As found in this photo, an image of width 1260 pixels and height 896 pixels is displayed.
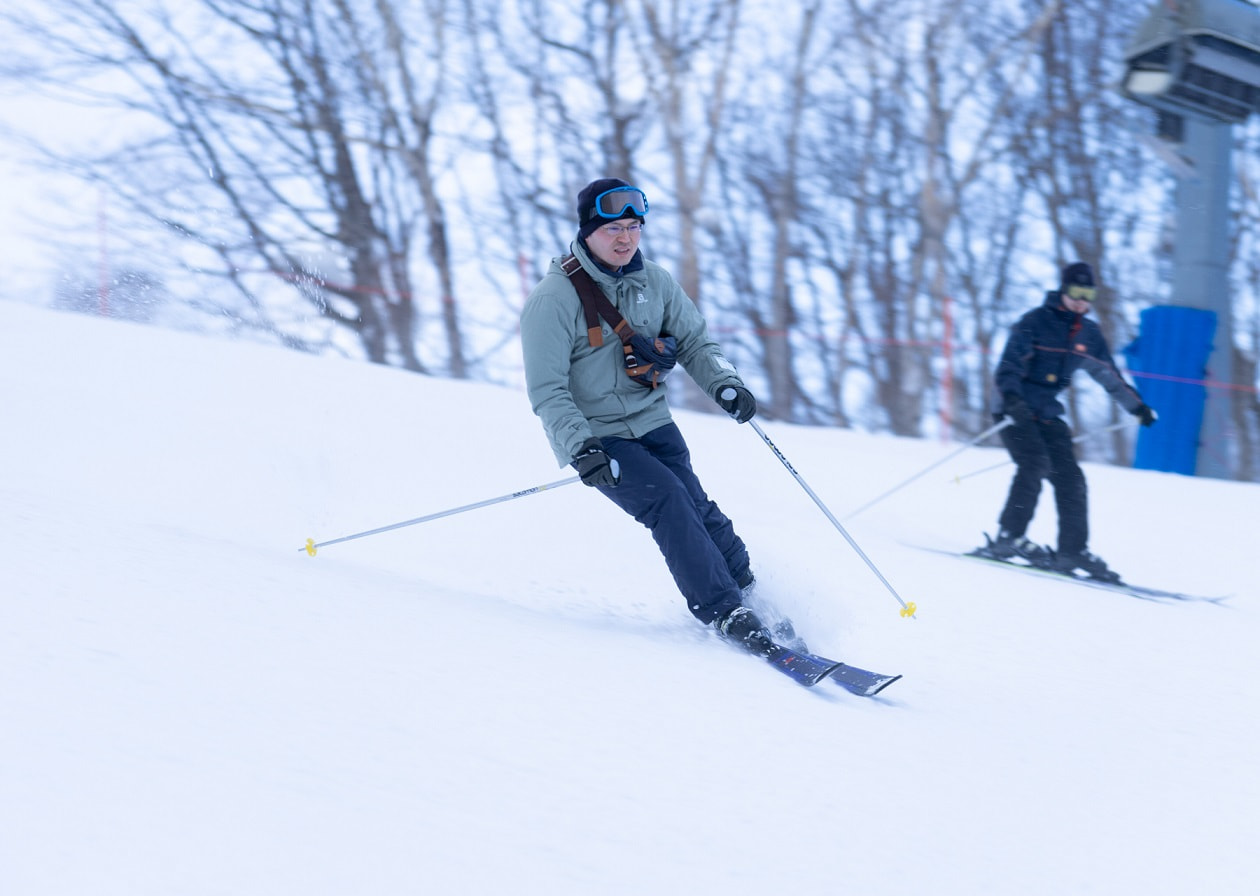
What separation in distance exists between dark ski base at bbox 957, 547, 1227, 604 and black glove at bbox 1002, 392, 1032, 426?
70 centimetres

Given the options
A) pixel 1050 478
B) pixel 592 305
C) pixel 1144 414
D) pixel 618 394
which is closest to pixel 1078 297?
pixel 1144 414

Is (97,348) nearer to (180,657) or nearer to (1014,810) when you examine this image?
(180,657)

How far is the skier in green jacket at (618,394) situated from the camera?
132 inches

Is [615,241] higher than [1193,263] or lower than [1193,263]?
higher

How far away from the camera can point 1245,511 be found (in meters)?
7.44

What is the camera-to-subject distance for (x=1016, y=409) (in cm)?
577

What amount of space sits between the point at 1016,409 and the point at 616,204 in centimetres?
318

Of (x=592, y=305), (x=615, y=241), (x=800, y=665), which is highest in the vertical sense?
(x=615, y=241)

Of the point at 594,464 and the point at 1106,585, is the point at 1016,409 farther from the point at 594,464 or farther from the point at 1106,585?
the point at 594,464

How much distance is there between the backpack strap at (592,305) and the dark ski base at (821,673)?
1.03 m

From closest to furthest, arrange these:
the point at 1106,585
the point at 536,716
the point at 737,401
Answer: the point at 536,716 < the point at 737,401 < the point at 1106,585

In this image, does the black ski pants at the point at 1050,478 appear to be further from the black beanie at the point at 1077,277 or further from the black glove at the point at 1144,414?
the black beanie at the point at 1077,277

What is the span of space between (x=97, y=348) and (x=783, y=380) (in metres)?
8.46

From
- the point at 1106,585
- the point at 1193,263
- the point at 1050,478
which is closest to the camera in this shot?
the point at 1106,585
